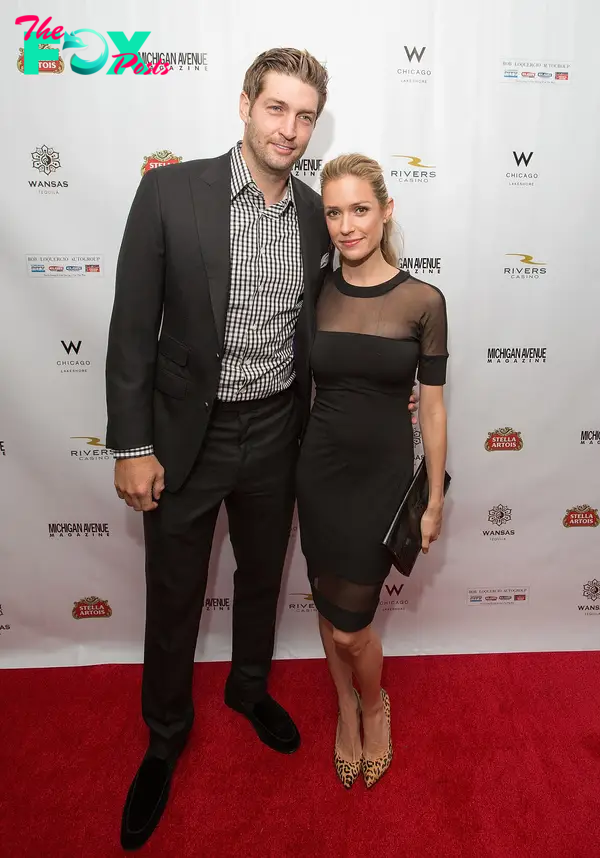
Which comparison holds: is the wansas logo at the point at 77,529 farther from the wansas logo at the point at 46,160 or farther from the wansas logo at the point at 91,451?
the wansas logo at the point at 46,160

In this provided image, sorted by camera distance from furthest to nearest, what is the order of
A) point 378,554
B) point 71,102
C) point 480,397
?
point 480,397, point 71,102, point 378,554

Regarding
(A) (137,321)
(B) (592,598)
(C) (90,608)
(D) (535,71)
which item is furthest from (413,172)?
(C) (90,608)

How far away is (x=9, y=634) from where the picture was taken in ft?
9.46

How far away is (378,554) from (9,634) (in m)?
2.01

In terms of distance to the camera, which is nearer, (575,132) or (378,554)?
(378,554)

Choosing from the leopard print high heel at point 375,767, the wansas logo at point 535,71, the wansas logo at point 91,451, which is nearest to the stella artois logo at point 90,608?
the wansas logo at point 91,451

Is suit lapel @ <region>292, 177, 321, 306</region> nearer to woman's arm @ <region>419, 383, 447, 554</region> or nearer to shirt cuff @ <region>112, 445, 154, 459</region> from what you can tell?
woman's arm @ <region>419, 383, 447, 554</region>

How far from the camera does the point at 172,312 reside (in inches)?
72.7

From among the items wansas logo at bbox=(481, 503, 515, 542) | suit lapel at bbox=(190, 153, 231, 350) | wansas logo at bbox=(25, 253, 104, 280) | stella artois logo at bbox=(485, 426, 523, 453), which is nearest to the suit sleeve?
suit lapel at bbox=(190, 153, 231, 350)

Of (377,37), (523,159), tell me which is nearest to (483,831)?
(523,159)

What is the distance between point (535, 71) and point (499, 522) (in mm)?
1973

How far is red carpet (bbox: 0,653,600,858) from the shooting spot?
1968mm

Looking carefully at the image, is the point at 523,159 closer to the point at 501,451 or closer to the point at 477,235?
the point at 477,235

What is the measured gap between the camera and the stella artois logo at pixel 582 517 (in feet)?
9.54
